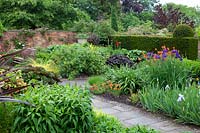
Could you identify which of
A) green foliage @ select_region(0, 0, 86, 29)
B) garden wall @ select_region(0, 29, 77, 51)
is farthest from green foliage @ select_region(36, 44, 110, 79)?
green foliage @ select_region(0, 0, 86, 29)

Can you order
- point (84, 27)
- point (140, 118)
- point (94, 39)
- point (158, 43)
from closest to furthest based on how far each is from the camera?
point (140, 118)
point (158, 43)
point (94, 39)
point (84, 27)

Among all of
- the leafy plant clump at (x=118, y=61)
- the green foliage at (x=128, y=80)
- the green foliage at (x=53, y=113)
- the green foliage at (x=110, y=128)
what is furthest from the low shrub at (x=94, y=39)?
the green foliage at (x=53, y=113)

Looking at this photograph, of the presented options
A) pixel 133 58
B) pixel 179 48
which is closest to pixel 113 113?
pixel 133 58

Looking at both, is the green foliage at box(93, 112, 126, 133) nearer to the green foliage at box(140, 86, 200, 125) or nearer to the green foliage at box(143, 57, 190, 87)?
the green foliage at box(140, 86, 200, 125)

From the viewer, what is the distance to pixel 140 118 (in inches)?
216

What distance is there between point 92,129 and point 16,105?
35.7 inches

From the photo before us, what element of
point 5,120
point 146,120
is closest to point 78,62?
point 146,120

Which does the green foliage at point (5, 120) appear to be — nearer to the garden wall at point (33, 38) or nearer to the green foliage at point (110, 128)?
the green foliage at point (110, 128)

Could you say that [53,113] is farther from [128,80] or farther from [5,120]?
[128,80]

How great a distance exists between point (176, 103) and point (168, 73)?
1.44 m

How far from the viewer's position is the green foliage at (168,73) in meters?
6.79

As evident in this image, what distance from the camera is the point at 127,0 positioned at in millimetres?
24281

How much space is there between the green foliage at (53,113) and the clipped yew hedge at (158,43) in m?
8.49

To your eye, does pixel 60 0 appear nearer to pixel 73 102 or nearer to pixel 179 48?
pixel 179 48
